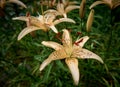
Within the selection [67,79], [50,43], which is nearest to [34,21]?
[50,43]

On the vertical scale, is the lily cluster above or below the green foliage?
above

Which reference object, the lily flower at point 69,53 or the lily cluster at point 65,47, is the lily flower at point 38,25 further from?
the lily flower at point 69,53

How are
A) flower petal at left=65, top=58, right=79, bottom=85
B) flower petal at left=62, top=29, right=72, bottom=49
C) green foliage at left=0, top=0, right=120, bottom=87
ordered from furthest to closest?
green foliage at left=0, top=0, right=120, bottom=87
flower petal at left=62, top=29, right=72, bottom=49
flower petal at left=65, top=58, right=79, bottom=85

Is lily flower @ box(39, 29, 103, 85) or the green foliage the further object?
the green foliage

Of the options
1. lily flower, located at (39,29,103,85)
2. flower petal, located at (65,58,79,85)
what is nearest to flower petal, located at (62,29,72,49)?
lily flower, located at (39,29,103,85)

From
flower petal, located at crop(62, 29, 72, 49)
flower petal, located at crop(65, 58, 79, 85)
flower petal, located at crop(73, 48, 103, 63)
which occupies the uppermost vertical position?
flower petal, located at crop(62, 29, 72, 49)

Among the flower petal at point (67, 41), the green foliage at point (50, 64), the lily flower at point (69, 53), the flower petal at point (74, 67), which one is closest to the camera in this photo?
the flower petal at point (74, 67)

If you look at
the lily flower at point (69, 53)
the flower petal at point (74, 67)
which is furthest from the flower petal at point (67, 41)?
the flower petal at point (74, 67)

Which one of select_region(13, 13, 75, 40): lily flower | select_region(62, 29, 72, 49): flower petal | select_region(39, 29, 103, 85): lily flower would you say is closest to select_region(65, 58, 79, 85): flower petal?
select_region(39, 29, 103, 85): lily flower

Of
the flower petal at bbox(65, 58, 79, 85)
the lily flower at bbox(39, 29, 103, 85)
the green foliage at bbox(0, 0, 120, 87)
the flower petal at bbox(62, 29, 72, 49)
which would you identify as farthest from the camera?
the green foliage at bbox(0, 0, 120, 87)

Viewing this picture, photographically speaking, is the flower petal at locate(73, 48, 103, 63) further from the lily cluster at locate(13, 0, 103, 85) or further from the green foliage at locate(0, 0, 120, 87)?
the green foliage at locate(0, 0, 120, 87)

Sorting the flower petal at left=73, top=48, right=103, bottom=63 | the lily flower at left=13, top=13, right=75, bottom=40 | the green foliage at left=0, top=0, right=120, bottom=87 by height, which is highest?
the lily flower at left=13, top=13, right=75, bottom=40

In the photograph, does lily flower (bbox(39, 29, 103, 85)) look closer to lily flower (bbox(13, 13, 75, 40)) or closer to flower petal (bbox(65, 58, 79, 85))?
flower petal (bbox(65, 58, 79, 85))
